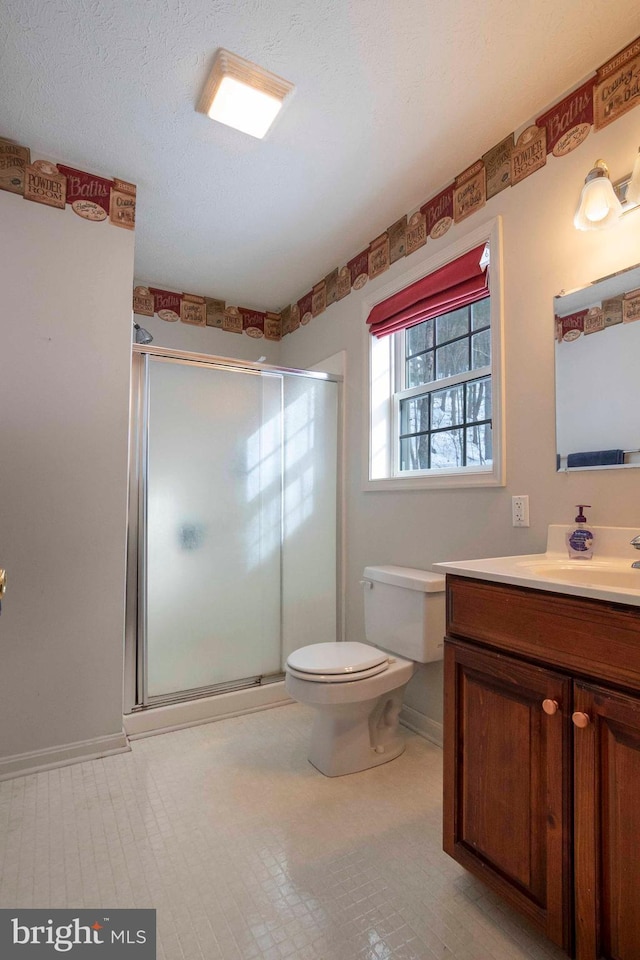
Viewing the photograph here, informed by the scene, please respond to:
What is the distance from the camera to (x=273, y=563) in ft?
8.64

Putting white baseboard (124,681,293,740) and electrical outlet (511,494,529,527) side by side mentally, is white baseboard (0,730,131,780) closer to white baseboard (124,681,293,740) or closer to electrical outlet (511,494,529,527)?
white baseboard (124,681,293,740)

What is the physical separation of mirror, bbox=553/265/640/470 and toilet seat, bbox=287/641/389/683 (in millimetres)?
995

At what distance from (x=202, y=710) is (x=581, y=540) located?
6.01 feet

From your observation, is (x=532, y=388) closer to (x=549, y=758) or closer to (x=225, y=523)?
(x=549, y=758)

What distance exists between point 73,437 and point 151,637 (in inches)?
38.1

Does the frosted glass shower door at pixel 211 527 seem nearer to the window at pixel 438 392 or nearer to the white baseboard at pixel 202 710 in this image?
the white baseboard at pixel 202 710

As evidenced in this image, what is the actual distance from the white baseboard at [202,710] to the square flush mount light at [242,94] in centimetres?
242

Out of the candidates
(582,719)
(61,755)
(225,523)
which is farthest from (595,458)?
(61,755)

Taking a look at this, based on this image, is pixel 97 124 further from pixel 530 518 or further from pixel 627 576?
pixel 627 576

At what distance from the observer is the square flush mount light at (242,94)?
156 centimetres

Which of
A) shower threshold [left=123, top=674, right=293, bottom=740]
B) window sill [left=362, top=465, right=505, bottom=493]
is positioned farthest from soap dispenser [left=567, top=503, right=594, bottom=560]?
shower threshold [left=123, top=674, right=293, bottom=740]

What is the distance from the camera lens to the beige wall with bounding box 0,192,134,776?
1.90 m

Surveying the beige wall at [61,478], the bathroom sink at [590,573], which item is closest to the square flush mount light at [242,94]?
the beige wall at [61,478]

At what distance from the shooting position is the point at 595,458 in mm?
1523
